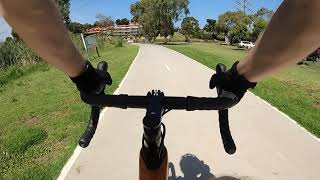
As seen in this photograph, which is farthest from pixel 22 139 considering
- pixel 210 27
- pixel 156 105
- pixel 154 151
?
pixel 210 27

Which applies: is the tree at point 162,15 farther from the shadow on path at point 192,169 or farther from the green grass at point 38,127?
the shadow on path at point 192,169

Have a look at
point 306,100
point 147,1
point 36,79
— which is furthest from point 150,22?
point 306,100

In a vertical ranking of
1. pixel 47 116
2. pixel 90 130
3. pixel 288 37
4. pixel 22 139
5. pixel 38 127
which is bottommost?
pixel 47 116

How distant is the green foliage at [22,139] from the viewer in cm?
681

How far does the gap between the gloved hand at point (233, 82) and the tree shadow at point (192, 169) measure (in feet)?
11.0

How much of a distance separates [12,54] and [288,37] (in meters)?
21.4

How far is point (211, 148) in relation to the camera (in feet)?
21.7

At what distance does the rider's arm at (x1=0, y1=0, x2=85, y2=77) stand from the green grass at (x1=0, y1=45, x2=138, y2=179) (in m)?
4.38

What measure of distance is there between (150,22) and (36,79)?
242 ft

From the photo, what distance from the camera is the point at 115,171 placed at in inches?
218

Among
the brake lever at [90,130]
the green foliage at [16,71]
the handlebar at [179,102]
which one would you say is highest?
the handlebar at [179,102]

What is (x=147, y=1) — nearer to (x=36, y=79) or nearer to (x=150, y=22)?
(x=150, y=22)

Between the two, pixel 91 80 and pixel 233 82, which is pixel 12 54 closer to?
pixel 91 80

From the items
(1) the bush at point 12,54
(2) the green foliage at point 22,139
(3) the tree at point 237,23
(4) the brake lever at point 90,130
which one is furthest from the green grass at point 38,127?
(3) the tree at point 237,23
